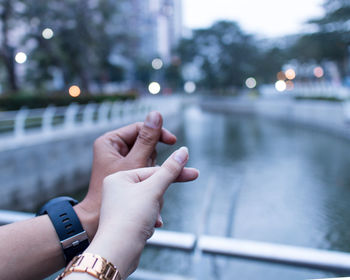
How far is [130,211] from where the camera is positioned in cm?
53

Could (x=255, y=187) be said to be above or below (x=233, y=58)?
below

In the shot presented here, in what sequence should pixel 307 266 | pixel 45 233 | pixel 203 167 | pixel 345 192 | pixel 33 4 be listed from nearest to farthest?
pixel 45 233 < pixel 307 266 < pixel 345 192 < pixel 203 167 < pixel 33 4

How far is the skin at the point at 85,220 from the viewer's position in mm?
643

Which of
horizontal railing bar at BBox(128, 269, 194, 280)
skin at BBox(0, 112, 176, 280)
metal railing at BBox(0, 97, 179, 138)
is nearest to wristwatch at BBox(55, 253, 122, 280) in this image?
skin at BBox(0, 112, 176, 280)

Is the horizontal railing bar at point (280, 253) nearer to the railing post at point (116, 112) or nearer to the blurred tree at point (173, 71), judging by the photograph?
the blurred tree at point (173, 71)

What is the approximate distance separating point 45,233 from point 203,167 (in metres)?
6.24

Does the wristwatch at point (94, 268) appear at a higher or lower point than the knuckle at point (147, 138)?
lower

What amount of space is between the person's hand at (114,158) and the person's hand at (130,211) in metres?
0.12

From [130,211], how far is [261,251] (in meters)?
0.45

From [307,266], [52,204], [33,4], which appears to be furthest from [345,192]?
[33,4]

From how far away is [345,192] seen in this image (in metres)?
6.33

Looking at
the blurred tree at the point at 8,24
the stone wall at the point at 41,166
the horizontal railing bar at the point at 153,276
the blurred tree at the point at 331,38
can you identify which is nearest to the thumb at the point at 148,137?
the horizontal railing bar at the point at 153,276

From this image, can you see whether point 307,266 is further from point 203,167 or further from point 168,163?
point 203,167

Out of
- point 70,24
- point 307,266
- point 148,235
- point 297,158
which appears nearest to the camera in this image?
point 148,235
